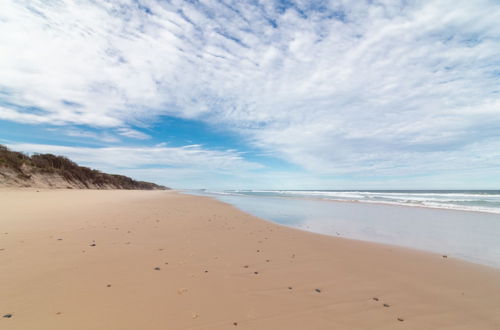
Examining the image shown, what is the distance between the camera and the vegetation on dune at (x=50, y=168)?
2264cm

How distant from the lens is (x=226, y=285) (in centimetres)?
379

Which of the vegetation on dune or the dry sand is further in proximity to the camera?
the vegetation on dune

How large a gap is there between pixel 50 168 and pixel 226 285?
108 feet

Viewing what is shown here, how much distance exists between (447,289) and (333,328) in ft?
8.82

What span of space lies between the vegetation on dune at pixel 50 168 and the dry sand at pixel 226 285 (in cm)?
2244

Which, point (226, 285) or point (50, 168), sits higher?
point (50, 168)

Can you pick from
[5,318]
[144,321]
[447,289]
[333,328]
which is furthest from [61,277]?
[447,289]

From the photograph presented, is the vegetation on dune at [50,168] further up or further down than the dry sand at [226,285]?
further up

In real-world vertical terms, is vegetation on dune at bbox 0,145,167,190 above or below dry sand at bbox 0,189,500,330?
above

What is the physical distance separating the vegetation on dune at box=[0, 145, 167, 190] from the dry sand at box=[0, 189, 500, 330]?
73.6ft

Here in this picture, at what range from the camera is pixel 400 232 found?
930 cm

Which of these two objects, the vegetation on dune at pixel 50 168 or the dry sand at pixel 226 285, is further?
the vegetation on dune at pixel 50 168

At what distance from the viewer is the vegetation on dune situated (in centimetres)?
2264

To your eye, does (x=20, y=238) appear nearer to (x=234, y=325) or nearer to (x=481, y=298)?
(x=234, y=325)
